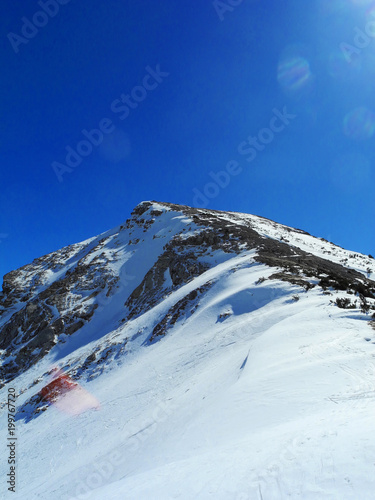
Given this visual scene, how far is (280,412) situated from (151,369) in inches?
428

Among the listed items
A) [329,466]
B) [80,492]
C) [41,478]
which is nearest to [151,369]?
[41,478]

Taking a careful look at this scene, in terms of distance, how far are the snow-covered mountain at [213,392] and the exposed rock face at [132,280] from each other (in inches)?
13.4

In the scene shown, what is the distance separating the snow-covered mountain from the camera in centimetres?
420

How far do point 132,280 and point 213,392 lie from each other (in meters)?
32.1

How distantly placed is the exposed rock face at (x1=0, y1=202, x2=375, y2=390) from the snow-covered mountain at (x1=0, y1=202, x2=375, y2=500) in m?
0.34

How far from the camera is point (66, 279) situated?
43156 millimetres

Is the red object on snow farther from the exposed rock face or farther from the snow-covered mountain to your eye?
the exposed rock face

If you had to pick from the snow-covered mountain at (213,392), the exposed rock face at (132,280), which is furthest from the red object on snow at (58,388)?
the exposed rock face at (132,280)

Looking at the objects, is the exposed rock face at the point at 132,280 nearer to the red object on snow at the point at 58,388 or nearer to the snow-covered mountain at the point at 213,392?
the snow-covered mountain at the point at 213,392

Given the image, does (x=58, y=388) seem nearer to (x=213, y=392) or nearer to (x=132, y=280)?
(x=213, y=392)

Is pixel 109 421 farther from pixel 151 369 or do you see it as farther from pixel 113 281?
pixel 113 281

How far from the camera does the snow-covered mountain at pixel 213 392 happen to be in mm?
4203

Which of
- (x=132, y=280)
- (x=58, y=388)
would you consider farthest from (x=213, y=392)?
(x=132, y=280)

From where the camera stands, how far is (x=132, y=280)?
39594 millimetres
